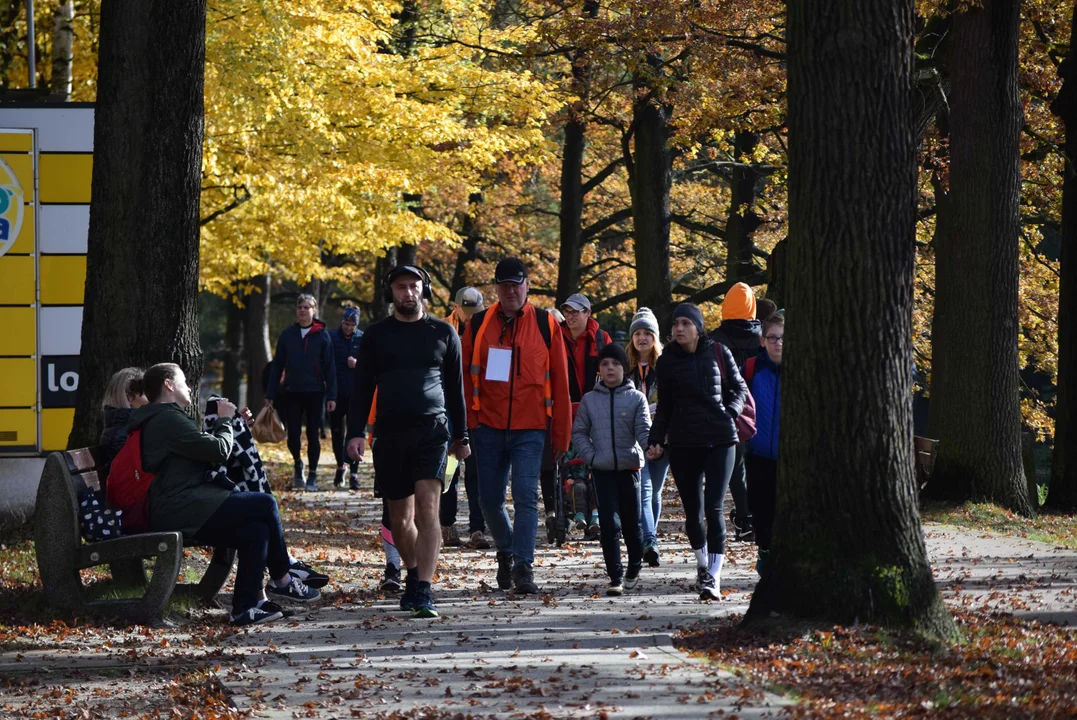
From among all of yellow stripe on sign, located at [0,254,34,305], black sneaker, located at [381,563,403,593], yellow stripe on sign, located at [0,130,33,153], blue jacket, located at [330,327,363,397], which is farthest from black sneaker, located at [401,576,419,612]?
blue jacket, located at [330,327,363,397]

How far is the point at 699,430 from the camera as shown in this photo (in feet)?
30.8

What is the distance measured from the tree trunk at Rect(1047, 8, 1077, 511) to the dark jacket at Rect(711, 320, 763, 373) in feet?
18.2

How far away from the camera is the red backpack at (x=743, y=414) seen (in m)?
9.66

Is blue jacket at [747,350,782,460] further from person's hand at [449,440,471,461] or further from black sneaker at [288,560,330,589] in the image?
black sneaker at [288,560,330,589]

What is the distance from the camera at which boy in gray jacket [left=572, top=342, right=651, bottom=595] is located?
9727mm

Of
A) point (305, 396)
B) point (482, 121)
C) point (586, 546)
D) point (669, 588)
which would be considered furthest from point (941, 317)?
point (482, 121)

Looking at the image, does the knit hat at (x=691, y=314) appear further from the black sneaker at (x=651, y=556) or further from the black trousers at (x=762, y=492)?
the black sneaker at (x=651, y=556)

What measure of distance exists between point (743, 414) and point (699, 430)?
0.52 meters

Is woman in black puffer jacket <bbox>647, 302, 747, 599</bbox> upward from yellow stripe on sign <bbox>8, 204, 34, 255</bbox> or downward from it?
downward

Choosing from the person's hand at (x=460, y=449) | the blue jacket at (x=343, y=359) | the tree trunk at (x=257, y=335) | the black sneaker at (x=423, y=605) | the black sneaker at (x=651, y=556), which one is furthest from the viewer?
the tree trunk at (x=257, y=335)

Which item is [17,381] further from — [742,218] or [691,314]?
[742,218]

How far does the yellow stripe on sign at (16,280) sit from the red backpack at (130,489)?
3555 mm

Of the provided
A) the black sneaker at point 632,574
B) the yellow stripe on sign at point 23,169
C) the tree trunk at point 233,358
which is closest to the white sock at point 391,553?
the black sneaker at point 632,574

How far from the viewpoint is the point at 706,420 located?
9391 mm
